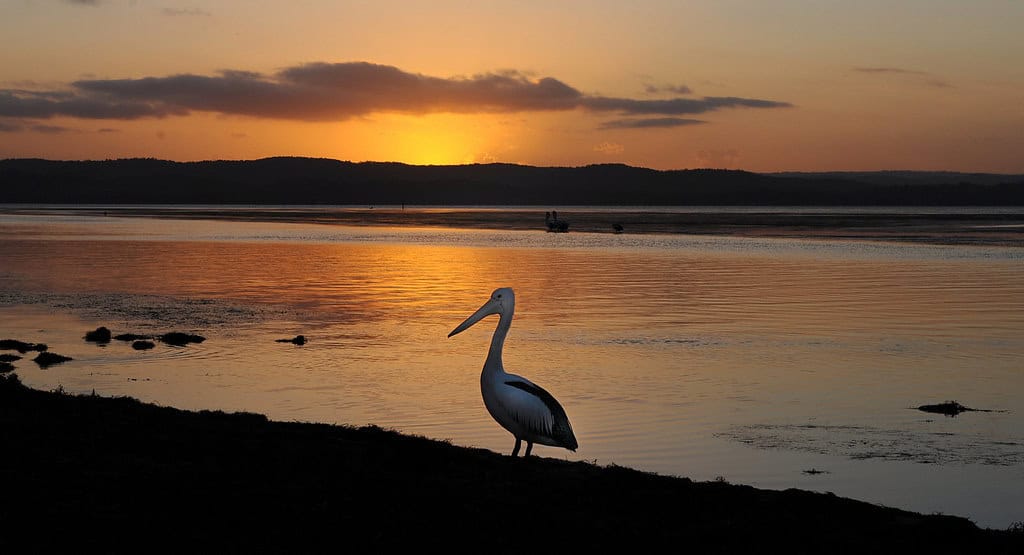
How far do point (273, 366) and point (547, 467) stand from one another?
1045 centimetres

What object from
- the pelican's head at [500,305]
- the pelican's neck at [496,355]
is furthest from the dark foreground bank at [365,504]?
the pelican's head at [500,305]

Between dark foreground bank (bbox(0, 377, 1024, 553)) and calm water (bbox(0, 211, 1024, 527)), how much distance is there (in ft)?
9.95

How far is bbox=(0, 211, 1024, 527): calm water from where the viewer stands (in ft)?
46.6

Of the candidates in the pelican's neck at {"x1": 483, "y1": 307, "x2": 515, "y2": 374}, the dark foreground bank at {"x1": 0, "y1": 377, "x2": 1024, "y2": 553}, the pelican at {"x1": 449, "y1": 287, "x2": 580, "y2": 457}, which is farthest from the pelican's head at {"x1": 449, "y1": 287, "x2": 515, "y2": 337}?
the dark foreground bank at {"x1": 0, "y1": 377, "x2": 1024, "y2": 553}

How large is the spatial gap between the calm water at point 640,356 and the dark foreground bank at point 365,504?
3.03m

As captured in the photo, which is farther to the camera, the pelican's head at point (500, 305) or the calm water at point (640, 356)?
the calm water at point (640, 356)

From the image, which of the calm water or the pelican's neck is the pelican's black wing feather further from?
the calm water

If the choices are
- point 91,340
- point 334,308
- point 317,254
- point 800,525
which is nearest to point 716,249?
point 317,254

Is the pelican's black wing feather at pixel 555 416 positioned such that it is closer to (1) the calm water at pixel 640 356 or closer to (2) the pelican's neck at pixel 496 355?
(2) the pelican's neck at pixel 496 355

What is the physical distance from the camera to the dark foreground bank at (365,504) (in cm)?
785

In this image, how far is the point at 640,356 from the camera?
21.6m

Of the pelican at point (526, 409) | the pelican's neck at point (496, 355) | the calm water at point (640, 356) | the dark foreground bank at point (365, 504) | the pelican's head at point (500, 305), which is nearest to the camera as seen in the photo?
the dark foreground bank at point (365, 504)

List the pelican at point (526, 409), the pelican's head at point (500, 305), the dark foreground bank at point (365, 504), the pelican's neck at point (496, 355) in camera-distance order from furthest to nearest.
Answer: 1. the pelican's head at point (500, 305)
2. the pelican's neck at point (496, 355)
3. the pelican at point (526, 409)
4. the dark foreground bank at point (365, 504)

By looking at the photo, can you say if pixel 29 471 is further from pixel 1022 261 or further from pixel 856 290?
pixel 1022 261
